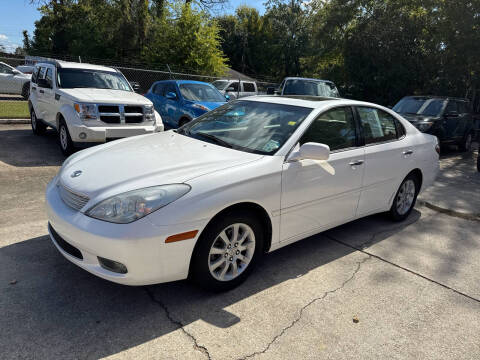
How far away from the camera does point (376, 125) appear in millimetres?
4480

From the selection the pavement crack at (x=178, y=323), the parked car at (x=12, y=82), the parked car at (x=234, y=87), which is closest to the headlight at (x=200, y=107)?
the pavement crack at (x=178, y=323)

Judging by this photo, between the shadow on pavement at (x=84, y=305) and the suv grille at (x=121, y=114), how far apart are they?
3.82 m

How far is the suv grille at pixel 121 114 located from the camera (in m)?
7.13

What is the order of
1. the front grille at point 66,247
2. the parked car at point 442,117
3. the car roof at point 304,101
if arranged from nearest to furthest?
1. the front grille at point 66,247
2. the car roof at point 304,101
3. the parked car at point 442,117

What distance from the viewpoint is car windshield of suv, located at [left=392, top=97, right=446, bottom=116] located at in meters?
10.9

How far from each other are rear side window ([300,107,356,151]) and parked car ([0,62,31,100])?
16981 millimetres

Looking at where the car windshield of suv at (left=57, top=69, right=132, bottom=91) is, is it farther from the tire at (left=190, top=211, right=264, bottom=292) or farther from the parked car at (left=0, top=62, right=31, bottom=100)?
the parked car at (left=0, top=62, right=31, bottom=100)

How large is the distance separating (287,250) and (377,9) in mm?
19804

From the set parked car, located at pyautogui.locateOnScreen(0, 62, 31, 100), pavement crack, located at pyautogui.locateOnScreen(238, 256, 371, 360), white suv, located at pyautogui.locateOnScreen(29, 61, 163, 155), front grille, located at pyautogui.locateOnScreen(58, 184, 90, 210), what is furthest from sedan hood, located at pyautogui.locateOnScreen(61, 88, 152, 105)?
parked car, located at pyautogui.locateOnScreen(0, 62, 31, 100)

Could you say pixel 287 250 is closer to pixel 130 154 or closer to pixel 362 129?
pixel 362 129

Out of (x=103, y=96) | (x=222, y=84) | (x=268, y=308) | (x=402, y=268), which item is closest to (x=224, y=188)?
(x=268, y=308)

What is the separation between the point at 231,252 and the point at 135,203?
3.02 ft

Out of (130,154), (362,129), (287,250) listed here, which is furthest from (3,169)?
(362,129)

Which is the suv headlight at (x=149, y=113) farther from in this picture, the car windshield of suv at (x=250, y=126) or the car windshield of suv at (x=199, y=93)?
the car windshield of suv at (x=250, y=126)
